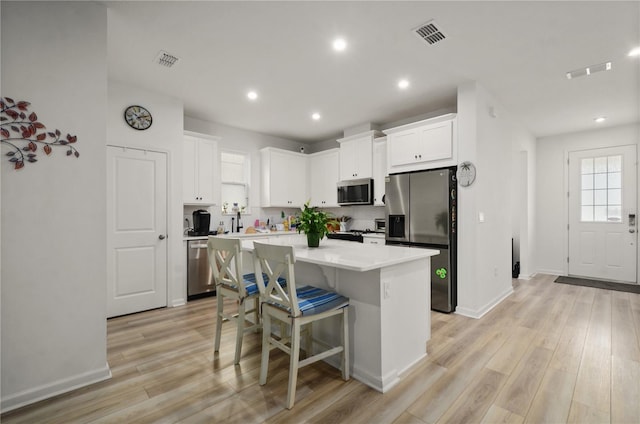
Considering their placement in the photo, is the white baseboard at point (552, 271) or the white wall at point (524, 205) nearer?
the white wall at point (524, 205)

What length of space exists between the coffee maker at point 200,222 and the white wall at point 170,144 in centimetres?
36

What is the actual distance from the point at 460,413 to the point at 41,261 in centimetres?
276

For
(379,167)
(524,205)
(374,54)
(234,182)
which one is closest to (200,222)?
(234,182)

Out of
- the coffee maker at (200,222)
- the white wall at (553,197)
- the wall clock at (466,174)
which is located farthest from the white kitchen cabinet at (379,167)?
the white wall at (553,197)

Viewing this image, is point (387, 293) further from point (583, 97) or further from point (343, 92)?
point (583, 97)

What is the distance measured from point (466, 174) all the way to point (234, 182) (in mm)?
3670

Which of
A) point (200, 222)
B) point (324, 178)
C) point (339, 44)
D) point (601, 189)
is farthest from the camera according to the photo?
point (324, 178)

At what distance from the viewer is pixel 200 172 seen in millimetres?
4348

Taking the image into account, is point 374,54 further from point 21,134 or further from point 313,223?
point 21,134

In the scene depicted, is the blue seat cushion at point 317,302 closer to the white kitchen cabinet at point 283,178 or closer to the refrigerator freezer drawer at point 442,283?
the refrigerator freezer drawer at point 442,283

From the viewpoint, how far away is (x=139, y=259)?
3.55 metres

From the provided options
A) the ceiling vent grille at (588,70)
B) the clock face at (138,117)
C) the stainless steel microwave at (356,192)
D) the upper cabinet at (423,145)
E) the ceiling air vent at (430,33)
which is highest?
the ceiling air vent at (430,33)

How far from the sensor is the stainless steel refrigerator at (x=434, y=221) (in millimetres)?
3525

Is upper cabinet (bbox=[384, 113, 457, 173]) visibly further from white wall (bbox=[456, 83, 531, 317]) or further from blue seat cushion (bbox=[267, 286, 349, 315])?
blue seat cushion (bbox=[267, 286, 349, 315])
